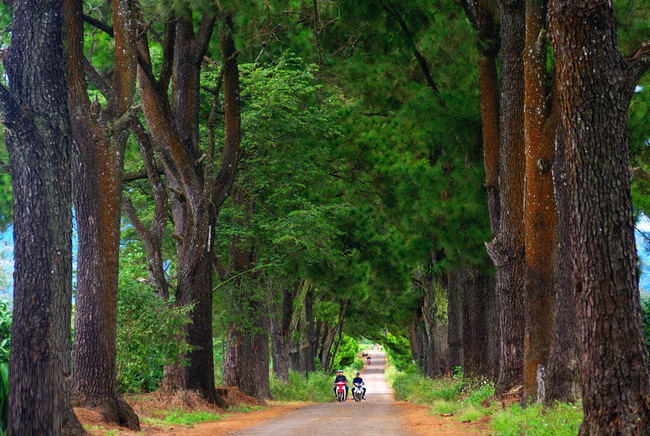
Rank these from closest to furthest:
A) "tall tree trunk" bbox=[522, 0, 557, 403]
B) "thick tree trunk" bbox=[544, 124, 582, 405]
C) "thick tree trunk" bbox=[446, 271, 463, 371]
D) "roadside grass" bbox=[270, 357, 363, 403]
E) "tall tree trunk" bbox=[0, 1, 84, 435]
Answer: "tall tree trunk" bbox=[0, 1, 84, 435] < "thick tree trunk" bbox=[544, 124, 582, 405] < "tall tree trunk" bbox=[522, 0, 557, 403] < "thick tree trunk" bbox=[446, 271, 463, 371] < "roadside grass" bbox=[270, 357, 363, 403]

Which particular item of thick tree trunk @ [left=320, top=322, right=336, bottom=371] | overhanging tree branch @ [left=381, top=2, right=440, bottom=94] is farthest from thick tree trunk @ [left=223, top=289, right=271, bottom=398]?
thick tree trunk @ [left=320, top=322, right=336, bottom=371]

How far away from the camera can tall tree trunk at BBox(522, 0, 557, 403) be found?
1038 centimetres

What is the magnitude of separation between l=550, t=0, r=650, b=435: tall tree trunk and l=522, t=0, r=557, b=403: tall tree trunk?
3.43 m

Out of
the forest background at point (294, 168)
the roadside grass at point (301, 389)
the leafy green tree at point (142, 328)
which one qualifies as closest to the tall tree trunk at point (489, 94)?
the forest background at point (294, 168)

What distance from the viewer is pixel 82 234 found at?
33.9 ft

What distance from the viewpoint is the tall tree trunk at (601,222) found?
21.6 feet

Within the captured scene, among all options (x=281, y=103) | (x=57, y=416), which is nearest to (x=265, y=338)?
(x=281, y=103)

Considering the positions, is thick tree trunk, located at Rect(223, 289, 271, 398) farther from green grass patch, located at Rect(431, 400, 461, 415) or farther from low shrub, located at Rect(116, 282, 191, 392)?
low shrub, located at Rect(116, 282, 191, 392)

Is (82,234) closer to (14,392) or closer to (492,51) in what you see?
(14,392)

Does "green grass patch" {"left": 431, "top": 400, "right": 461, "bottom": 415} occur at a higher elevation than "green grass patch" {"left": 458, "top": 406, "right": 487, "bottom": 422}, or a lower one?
lower

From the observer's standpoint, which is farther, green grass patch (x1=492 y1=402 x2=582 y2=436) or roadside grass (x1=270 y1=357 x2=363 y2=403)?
roadside grass (x1=270 y1=357 x2=363 y2=403)

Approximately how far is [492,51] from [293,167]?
302 inches

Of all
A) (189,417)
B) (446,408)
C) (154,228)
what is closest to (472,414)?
(446,408)

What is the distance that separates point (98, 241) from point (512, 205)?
7181 millimetres
